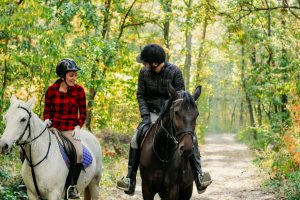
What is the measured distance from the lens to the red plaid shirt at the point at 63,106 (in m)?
7.02

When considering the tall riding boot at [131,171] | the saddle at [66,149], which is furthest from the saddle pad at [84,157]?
the tall riding boot at [131,171]

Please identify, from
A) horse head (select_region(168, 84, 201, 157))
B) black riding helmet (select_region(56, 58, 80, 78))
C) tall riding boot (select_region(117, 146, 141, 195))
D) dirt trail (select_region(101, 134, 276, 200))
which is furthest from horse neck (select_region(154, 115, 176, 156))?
dirt trail (select_region(101, 134, 276, 200))

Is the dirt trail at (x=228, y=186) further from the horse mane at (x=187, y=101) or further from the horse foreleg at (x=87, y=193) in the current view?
the horse mane at (x=187, y=101)

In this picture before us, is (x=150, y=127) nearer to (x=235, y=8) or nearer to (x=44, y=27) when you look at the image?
(x=44, y=27)

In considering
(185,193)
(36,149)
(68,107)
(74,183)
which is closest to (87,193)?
(74,183)

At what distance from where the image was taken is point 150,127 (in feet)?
22.5

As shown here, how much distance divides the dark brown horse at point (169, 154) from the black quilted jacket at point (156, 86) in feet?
1.65

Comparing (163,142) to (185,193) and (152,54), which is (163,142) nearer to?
(185,193)

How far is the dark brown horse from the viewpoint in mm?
5668

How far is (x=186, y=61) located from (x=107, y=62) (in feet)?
47.0

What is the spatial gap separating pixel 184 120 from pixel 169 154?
1.01 metres

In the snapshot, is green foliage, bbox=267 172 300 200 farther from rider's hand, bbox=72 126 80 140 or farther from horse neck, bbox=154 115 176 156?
rider's hand, bbox=72 126 80 140

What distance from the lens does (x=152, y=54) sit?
666 centimetres

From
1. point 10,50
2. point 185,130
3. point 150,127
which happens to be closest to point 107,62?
point 10,50
